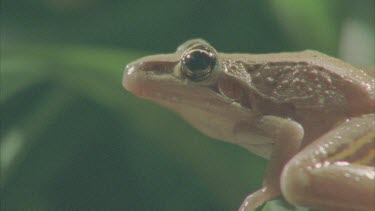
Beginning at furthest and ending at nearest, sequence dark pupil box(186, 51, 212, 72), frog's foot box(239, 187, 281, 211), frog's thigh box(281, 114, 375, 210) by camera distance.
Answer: dark pupil box(186, 51, 212, 72)
frog's foot box(239, 187, 281, 211)
frog's thigh box(281, 114, 375, 210)

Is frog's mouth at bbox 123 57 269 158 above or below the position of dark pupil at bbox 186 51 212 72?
below

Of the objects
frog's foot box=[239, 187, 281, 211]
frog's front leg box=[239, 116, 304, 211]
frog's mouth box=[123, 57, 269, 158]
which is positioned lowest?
frog's foot box=[239, 187, 281, 211]

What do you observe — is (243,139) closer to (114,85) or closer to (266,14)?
(114,85)

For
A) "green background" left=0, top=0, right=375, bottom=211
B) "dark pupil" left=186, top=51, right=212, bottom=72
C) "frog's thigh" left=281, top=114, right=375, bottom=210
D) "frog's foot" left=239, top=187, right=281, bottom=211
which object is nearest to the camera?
"frog's thigh" left=281, top=114, right=375, bottom=210

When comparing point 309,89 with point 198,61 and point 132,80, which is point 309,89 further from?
point 132,80

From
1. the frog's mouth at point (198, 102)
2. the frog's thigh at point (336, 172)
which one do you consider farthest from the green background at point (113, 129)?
the frog's thigh at point (336, 172)

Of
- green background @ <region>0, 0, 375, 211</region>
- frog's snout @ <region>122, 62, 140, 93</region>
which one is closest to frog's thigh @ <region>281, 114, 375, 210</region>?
frog's snout @ <region>122, 62, 140, 93</region>

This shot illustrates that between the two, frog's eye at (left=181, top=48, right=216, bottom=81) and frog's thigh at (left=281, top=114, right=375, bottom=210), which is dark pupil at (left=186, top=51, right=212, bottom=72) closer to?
frog's eye at (left=181, top=48, right=216, bottom=81)

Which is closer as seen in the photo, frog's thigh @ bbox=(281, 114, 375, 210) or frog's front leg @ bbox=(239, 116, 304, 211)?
frog's thigh @ bbox=(281, 114, 375, 210)

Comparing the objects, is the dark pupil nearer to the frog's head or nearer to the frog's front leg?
the frog's head
